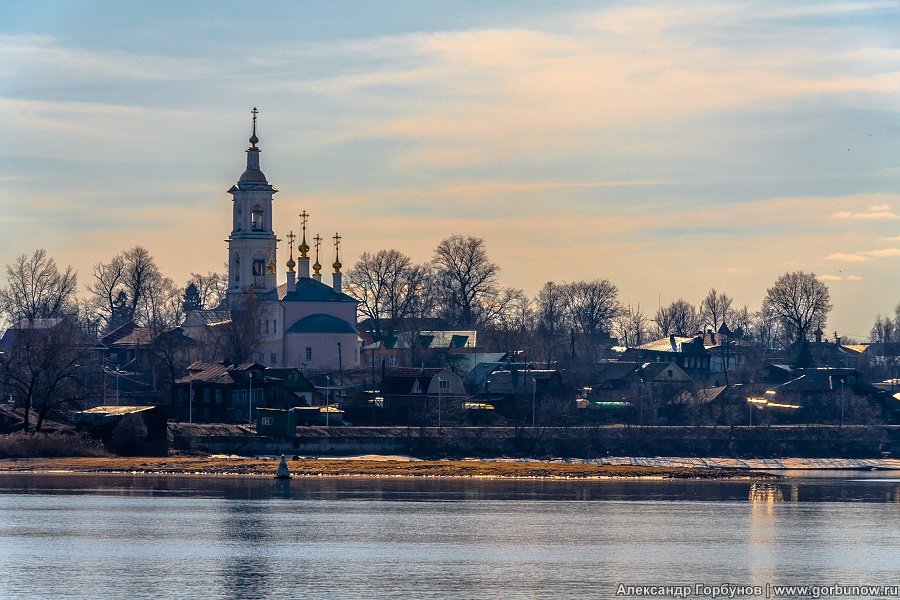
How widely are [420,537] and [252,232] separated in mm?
81134

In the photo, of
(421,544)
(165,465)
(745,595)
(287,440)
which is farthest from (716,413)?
(745,595)

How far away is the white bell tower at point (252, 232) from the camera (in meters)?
136

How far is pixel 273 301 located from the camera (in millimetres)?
130125

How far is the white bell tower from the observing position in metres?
136

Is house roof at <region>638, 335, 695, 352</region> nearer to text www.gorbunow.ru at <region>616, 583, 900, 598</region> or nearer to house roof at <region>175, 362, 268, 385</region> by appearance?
house roof at <region>175, 362, 268, 385</region>

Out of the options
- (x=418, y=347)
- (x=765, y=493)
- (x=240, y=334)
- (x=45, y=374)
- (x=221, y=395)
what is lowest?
(x=765, y=493)

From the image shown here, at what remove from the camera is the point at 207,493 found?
7206 cm

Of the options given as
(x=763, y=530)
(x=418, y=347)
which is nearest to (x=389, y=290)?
(x=418, y=347)

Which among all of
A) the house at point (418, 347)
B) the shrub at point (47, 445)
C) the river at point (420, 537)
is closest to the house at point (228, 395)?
the shrub at point (47, 445)

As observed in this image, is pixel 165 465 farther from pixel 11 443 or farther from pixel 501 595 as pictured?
pixel 501 595

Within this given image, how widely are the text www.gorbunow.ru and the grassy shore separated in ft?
125

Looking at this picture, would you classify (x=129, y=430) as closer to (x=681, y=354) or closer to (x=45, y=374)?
(x=45, y=374)

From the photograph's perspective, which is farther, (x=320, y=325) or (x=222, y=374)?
(x=320, y=325)

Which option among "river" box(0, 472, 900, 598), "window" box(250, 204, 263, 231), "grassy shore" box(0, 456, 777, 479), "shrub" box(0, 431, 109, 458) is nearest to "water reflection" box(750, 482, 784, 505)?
"river" box(0, 472, 900, 598)
